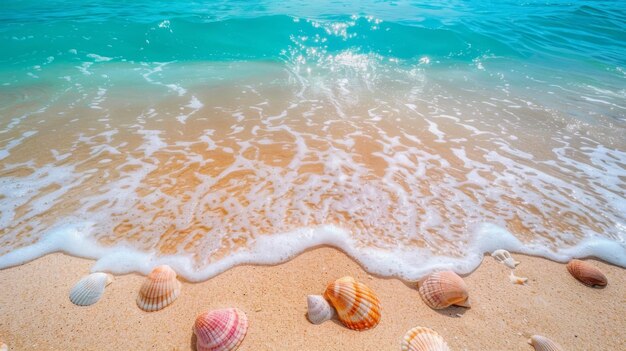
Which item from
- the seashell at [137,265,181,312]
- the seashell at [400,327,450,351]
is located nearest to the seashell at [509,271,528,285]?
the seashell at [400,327,450,351]

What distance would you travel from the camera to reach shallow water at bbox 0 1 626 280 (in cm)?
274

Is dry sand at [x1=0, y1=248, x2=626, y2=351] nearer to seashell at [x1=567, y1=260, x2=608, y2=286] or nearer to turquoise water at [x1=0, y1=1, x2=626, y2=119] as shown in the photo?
seashell at [x1=567, y1=260, x2=608, y2=286]

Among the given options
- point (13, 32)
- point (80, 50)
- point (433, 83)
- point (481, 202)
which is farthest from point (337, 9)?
point (481, 202)

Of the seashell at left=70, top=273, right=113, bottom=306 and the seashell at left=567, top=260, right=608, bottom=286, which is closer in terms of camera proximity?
the seashell at left=70, top=273, right=113, bottom=306

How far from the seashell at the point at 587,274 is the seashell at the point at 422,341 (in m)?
1.56

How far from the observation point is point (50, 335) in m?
1.94

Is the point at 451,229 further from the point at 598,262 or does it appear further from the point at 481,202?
the point at 598,262

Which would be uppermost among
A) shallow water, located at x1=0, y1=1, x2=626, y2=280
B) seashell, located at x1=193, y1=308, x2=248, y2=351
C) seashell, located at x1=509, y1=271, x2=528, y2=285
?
seashell, located at x1=193, y1=308, x2=248, y2=351

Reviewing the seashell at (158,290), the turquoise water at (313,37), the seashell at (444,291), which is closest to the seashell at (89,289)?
the seashell at (158,290)

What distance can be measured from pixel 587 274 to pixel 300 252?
253 centimetres

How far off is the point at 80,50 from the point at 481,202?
14.3 m

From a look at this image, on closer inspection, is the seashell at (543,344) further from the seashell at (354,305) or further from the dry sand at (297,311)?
the seashell at (354,305)

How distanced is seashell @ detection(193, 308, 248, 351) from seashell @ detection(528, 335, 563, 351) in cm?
203

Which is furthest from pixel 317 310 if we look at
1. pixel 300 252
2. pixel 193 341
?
pixel 193 341
